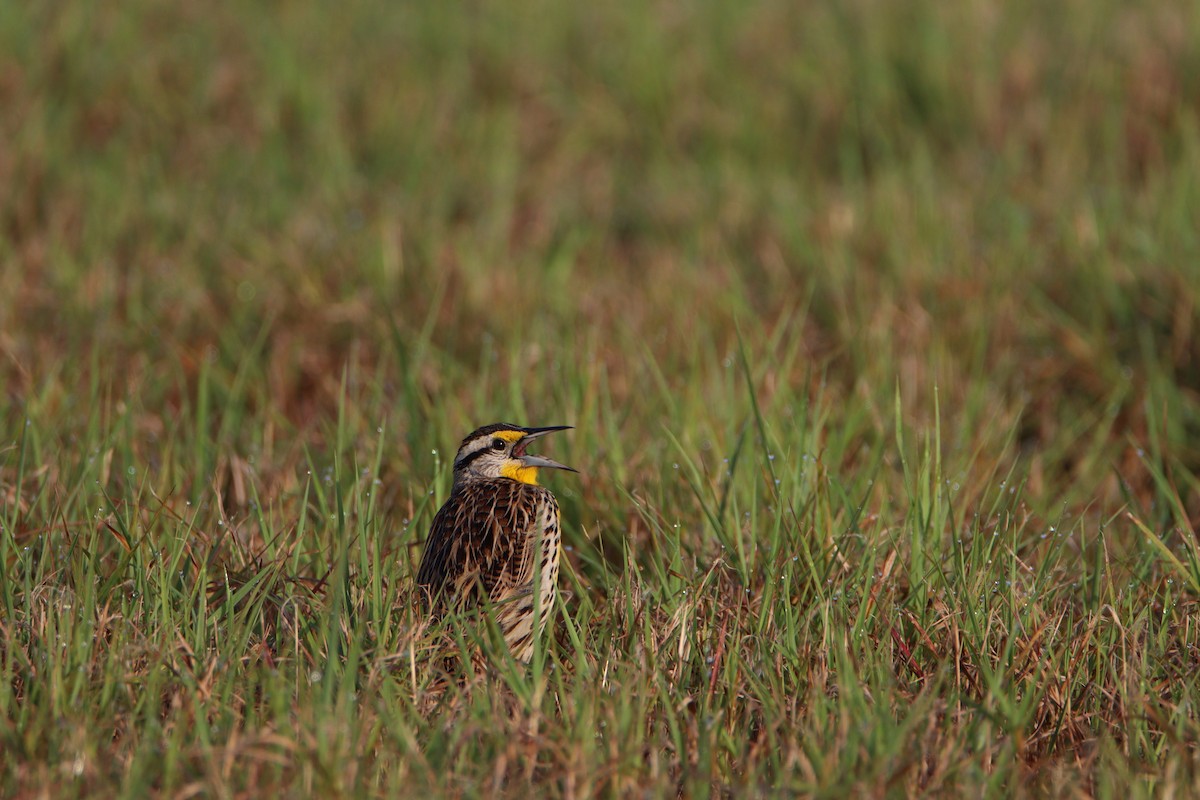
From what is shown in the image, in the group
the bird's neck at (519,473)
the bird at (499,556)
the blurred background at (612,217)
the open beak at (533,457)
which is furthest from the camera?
the blurred background at (612,217)

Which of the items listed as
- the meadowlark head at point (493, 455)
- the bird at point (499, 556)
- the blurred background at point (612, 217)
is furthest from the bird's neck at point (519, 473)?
the blurred background at point (612, 217)

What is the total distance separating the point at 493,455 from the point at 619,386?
147cm

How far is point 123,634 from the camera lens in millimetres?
3223

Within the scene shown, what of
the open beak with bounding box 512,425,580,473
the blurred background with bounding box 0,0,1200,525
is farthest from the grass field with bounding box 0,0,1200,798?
the open beak with bounding box 512,425,580,473

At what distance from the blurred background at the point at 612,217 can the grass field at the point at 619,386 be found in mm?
28

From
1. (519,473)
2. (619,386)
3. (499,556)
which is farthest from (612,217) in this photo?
(499,556)

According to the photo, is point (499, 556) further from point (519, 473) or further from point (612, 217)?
point (612, 217)

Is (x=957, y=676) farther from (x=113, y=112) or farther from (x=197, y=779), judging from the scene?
(x=113, y=112)

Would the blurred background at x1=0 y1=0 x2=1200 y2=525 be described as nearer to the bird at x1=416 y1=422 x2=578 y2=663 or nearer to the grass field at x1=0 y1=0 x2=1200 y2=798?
the grass field at x1=0 y1=0 x2=1200 y2=798

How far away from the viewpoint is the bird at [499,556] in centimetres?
357

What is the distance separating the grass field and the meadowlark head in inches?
6.6

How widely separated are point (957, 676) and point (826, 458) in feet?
3.97

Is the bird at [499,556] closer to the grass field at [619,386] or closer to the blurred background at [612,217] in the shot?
the grass field at [619,386]

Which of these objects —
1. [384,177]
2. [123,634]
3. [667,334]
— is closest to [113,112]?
[384,177]
